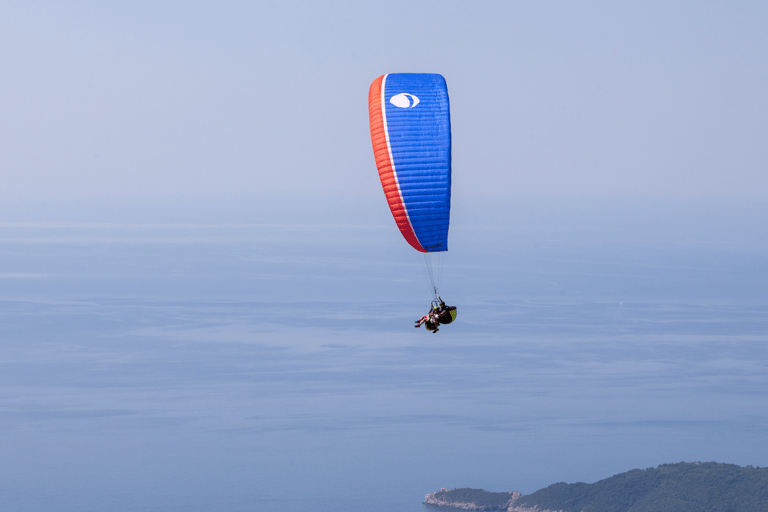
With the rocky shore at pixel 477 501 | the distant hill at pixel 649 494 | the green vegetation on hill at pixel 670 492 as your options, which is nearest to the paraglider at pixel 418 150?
the distant hill at pixel 649 494

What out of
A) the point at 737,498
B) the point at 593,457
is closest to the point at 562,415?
the point at 593,457

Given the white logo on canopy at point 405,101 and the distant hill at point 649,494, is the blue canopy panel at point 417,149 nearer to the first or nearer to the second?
the white logo on canopy at point 405,101

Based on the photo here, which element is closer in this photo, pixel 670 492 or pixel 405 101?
pixel 405 101

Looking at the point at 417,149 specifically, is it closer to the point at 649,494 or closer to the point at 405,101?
the point at 405,101

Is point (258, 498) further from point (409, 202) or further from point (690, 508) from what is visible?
point (409, 202)

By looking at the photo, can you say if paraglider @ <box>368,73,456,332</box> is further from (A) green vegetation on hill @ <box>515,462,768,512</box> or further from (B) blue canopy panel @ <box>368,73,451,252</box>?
(A) green vegetation on hill @ <box>515,462,768,512</box>

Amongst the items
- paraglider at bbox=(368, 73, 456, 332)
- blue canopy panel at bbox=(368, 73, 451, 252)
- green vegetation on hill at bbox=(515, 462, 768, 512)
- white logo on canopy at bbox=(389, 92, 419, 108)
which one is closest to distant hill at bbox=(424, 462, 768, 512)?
green vegetation on hill at bbox=(515, 462, 768, 512)

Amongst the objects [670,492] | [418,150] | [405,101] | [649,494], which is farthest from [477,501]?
[405,101]
